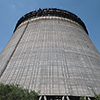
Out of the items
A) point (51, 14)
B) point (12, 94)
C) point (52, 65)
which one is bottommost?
point (12, 94)

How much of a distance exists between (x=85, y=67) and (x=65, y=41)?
4.72 metres

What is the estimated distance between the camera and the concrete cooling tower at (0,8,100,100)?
32.1ft

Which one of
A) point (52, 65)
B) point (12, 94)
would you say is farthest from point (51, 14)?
point (12, 94)

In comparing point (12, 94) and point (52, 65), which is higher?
point (52, 65)

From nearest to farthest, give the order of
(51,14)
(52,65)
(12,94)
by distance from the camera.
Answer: (12,94) → (52,65) → (51,14)

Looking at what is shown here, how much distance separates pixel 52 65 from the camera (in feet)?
38.4

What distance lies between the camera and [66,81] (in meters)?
10.2

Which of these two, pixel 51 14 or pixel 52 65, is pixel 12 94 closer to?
pixel 52 65

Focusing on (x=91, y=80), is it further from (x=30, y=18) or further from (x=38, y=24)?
(x=30, y=18)

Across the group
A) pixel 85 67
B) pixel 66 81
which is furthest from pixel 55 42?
pixel 66 81

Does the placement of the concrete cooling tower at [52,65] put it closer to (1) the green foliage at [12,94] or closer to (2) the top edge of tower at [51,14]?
(1) the green foliage at [12,94]

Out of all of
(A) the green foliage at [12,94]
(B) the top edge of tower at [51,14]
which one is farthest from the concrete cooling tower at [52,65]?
(B) the top edge of tower at [51,14]

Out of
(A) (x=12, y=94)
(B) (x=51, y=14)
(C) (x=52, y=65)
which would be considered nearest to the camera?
(A) (x=12, y=94)

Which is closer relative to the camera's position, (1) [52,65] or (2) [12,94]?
(2) [12,94]
